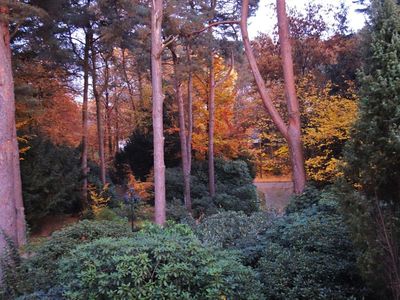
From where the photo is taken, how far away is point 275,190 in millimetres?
24609

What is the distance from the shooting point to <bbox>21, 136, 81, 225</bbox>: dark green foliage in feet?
43.8

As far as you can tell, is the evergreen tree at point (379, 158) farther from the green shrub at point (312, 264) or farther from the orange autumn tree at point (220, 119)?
the orange autumn tree at point (220, 119)

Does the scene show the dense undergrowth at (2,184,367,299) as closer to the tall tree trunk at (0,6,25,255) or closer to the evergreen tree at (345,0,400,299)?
the evergreen tree at (345,0,400,299)

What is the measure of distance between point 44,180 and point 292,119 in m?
8.74

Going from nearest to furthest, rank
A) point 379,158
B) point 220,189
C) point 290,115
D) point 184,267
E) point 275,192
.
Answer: point 379,158
point 184,267
point 290,115
point 220,189
point 275,192

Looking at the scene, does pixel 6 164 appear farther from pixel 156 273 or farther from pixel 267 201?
pixel 267 201

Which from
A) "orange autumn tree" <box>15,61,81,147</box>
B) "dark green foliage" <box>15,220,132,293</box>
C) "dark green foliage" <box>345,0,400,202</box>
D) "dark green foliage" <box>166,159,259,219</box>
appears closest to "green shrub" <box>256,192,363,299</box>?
"dark green foliage" <box>345,0,400,202</box>

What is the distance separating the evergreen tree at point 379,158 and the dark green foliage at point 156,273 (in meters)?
1.09

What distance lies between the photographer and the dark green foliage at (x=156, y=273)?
11.0 feet

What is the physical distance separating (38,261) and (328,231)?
12.4 feet

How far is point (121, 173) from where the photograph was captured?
23.3m

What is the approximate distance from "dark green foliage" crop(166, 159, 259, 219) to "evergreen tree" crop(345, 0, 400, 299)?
12207mm

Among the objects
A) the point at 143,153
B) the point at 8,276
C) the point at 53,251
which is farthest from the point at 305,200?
the point at 143,153

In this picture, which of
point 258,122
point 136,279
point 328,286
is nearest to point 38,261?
point 136,279
